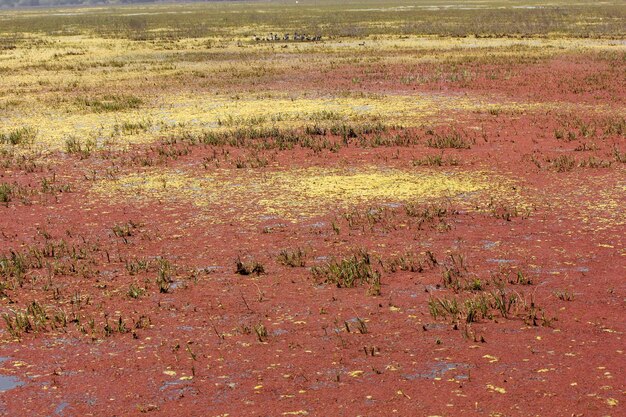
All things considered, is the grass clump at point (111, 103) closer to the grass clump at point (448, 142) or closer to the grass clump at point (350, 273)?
the grass clump at point (448, 142)

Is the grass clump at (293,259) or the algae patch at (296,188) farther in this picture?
the algae patch at (296,188)

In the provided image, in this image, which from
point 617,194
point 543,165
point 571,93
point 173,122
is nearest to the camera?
point 617,194

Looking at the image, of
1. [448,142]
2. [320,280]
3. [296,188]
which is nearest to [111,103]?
[448,142]

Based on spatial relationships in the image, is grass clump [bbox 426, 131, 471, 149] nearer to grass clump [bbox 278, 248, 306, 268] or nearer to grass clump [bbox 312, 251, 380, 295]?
grass clump [bbox 278, 248, 306, 268]

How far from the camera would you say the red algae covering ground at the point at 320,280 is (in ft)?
25.1

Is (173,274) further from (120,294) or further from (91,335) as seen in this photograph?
(91,335)

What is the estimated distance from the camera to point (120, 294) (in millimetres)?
10266

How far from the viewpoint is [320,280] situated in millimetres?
10539

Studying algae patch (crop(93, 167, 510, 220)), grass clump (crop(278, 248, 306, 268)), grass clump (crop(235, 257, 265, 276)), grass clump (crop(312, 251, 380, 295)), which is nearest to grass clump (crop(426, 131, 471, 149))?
algae patch (crop(93, 167, 510, 220))

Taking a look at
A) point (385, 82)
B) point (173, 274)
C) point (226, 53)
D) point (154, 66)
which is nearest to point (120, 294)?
point (173, 274)

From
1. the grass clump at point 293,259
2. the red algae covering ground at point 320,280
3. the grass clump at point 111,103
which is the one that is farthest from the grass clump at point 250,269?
the grass clump at point 111,103

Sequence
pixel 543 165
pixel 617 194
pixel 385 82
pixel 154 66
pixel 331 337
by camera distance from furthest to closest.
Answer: pixel 154 66
pixel 385 82
pixel 543 165
pixel 617 194
pixel 331 337

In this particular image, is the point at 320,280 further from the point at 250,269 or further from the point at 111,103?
the point at 111,103

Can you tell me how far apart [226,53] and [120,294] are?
130 ft
